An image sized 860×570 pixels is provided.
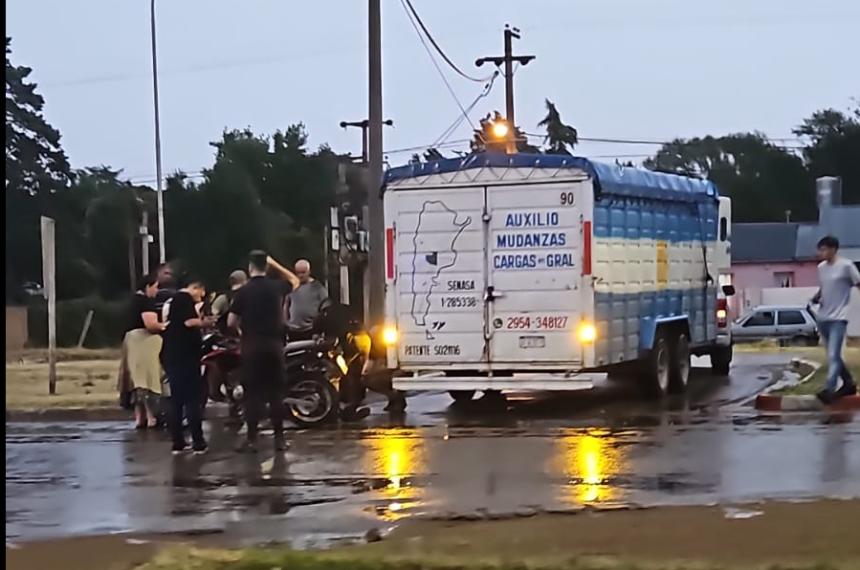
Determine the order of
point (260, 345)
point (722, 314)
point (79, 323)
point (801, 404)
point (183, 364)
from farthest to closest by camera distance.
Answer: point (79, 323) < point (722, 314) < point (801, 404) < point (183, 364) < point (260, 345)

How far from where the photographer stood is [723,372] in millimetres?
22844

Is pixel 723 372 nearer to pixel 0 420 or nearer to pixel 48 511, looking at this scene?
pixel 48 511

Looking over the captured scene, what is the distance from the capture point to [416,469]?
40.9ft

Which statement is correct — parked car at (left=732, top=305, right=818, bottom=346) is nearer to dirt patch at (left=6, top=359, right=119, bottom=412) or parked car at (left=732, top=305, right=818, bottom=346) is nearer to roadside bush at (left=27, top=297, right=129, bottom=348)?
dirt patch at (left=6, top=359, right=119, bottom=412)

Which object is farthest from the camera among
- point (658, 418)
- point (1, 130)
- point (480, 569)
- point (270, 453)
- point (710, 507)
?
point (658, 418)

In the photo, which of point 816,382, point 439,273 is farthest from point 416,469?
point 816,382

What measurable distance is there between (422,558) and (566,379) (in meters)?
8.75

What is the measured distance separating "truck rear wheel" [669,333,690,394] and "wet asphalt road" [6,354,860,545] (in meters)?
1.53

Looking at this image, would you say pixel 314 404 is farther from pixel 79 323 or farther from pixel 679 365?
pixel 79 323

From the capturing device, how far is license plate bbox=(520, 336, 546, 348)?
1667 cm

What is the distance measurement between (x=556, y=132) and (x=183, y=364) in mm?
76796

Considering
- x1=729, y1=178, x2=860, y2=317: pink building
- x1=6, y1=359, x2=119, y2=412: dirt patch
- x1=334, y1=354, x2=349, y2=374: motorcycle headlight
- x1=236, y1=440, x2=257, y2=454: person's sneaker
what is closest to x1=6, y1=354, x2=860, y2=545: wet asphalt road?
x1=236, y1=440, x2=257, y2=454: person's sneaker

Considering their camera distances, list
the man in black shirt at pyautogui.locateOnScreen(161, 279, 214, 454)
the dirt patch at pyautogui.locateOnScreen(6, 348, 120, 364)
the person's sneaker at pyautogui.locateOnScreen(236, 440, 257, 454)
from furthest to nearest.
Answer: the dirt patch at pyautogui.locateOnScreen(6, 348, 120, 364)
the man in black shirt at pyautogui.locateOnScreen(161, 279, 214, 454)
the person's sneaker at pyautogui.locateOnScreen(236, 440, 257, 454)

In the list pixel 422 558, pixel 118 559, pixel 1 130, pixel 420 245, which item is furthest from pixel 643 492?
pixel 420 245
